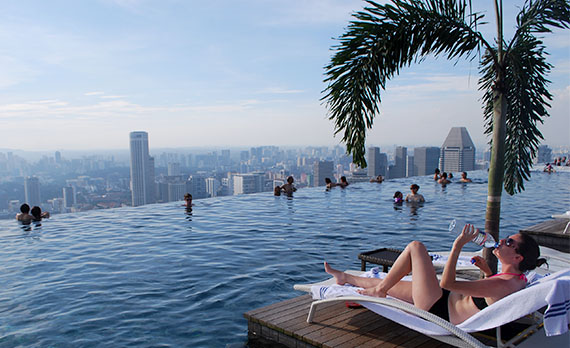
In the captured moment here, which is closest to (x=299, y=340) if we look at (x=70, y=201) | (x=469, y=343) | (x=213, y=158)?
(x=469, y=343)

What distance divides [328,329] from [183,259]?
5262 mm

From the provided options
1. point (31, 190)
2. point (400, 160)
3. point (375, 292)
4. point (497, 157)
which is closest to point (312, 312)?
point (375, 292)

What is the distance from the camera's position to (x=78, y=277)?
801 centimetres

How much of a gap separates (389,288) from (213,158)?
194 meters

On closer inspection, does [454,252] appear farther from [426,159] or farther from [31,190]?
[31,190]

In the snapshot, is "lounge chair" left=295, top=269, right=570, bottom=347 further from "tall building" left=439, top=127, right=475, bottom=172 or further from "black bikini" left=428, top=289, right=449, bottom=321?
"tall building" left=439, top=127, right=475, bottom=172

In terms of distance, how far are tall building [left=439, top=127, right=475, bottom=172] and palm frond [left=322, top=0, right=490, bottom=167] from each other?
62623mm

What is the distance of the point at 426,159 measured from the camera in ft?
274

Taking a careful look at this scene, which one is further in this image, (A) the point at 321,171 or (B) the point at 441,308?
(A) the point at 321,171

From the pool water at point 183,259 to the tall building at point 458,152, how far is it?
162 feet

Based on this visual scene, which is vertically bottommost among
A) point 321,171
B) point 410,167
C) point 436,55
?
point 410,167

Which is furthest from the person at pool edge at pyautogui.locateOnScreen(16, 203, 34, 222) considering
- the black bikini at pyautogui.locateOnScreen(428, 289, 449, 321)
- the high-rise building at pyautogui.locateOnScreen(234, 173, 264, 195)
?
the high-rise building at pyautogui.locateOnScreen(234, 173, 264, 195)

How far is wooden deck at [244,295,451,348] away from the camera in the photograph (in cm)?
429

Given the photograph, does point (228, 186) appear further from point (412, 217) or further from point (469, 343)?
point (469, 343)
